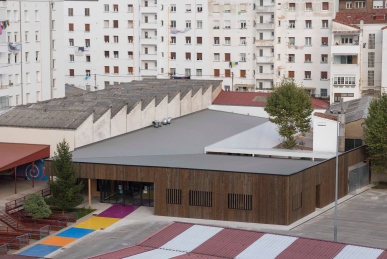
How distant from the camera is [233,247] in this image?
2298 inches

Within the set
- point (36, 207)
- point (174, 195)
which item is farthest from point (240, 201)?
point (36, 207)

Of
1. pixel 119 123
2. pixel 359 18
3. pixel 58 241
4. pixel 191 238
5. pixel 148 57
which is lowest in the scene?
pixel 58 241

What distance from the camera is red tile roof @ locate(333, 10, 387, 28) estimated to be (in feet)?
394

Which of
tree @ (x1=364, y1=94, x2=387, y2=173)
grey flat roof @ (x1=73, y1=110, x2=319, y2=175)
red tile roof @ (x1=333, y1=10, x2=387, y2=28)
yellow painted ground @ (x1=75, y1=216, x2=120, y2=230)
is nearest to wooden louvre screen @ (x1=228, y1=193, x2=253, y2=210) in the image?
grey flat roof @ (x1=73, y1=110, x2=319, y2=175)

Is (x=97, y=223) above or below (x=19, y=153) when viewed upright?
below

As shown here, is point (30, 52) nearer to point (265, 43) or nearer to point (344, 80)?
point (265, 43)

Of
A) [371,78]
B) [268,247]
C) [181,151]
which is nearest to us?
[268,247]

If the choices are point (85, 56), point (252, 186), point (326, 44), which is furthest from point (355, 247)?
point (85, 56)

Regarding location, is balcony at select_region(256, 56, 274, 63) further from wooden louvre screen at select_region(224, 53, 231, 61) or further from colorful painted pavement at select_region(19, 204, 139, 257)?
colorful painted pavement at select_region(19, 204, 139, 257)

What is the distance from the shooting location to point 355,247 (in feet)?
190

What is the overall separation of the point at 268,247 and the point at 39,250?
55.0 feet

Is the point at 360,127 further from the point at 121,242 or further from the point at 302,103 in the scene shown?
the point at 121,242

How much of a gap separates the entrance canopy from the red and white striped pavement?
1997cm

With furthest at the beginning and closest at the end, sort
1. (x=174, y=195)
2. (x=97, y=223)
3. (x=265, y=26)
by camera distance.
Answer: (x=265, y=26) → (x=174, y=195) → (x=97, y=223)
